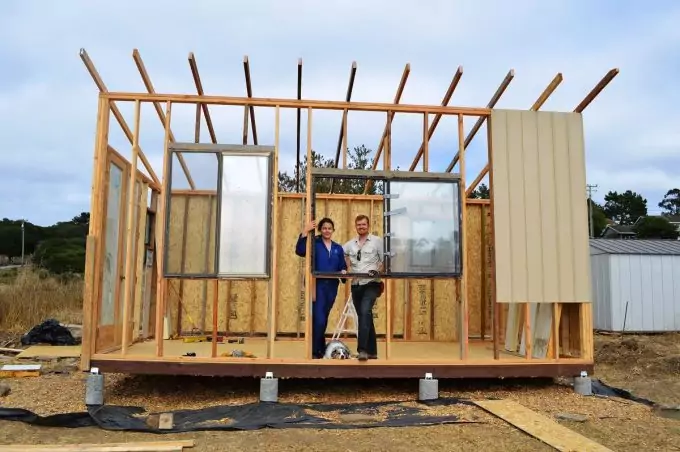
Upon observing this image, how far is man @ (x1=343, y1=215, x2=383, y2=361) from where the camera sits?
6.20 m

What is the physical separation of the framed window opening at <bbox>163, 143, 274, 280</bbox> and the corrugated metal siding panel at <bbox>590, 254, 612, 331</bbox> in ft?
34.7

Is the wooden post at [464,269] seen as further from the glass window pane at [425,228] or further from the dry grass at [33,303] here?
the dry grass at [33,303]

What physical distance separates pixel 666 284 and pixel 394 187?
10.9 metres

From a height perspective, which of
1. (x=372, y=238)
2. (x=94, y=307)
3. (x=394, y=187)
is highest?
(x=394, y=187)

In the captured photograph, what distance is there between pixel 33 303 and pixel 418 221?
10.2 meters

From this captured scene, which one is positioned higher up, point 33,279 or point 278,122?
point 278,122

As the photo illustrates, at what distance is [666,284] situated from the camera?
1416cm

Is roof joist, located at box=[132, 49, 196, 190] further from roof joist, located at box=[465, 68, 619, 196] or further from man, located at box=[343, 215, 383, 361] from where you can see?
roof joist, located at box=[465, 68, 619, 196]

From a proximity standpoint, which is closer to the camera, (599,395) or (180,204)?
(180,204)

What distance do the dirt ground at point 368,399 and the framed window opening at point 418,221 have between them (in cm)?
144

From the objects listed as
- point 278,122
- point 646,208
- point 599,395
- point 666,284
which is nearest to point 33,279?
point 278,122

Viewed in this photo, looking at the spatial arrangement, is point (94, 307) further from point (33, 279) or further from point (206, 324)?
point (33, 279)

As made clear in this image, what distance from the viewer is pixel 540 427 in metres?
5.04

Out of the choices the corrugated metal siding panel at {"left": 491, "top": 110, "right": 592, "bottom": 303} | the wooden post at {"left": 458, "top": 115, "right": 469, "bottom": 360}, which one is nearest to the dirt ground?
the wooden post at {"left": 458, "top": 115, "right": 469, "bottom": 360}
